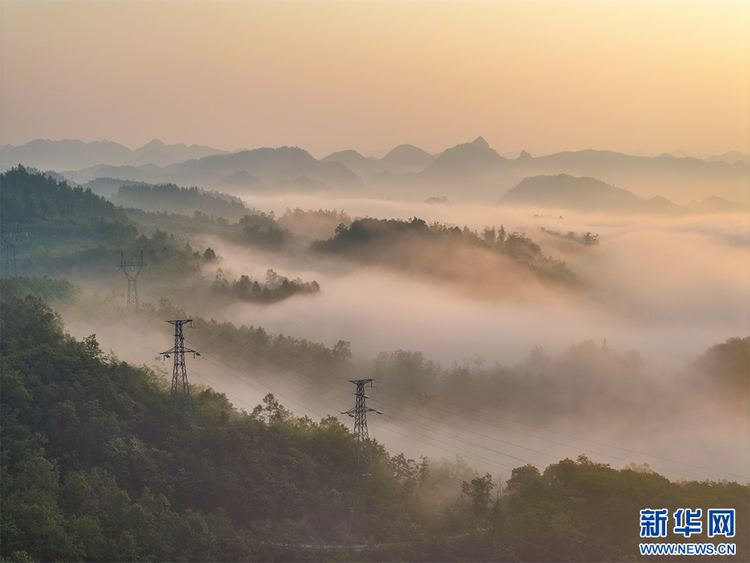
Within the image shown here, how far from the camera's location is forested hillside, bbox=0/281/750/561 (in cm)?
3134

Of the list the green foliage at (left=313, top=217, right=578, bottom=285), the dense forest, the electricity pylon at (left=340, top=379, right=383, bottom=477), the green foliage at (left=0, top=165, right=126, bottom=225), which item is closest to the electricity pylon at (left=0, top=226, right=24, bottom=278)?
the green foliage at (left=0, top=165, right=126, bottom=225)

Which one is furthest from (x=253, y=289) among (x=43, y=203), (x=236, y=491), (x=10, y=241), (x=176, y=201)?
(x=176, y=201)

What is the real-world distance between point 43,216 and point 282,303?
107ft

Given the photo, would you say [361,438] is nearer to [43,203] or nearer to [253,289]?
[253,289]

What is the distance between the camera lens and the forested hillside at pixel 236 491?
103 ft

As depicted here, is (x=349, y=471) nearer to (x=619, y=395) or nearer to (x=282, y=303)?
(x=619, y=395)

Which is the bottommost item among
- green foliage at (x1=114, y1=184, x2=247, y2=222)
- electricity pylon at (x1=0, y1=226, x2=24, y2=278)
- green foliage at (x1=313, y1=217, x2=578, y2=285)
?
electricity pylon at (x1=0, y1=226, x2=24, y2=278)

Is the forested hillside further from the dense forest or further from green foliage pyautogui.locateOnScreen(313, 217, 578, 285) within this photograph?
green foliage pyautogui.locateOnScreen(313, 217, 578, 285)

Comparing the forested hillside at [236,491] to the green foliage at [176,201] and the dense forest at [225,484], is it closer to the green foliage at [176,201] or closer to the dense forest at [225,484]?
the dense forest at [225,484]

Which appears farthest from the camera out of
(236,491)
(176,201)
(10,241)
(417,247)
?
(176,201)

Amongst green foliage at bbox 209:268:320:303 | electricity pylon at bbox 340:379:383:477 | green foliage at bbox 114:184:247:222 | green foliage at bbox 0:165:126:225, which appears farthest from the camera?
green foliage at bbox 114:184:247:222

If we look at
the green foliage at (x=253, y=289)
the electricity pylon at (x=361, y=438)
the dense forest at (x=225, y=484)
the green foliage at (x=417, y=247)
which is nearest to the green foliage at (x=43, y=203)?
the green foliage at (x=253, y=289)

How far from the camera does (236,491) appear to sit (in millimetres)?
35656

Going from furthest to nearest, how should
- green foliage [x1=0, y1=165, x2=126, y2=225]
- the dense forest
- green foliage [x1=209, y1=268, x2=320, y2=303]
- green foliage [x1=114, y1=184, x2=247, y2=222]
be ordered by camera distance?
green foliage [x1=114, y1=184, x2=247, y2=222] → green foliage [x1=0, y1=165, x2=126, y2=225] → green foliage [x1=209, y1=268, x2=320, y2=303] → the dense forest
